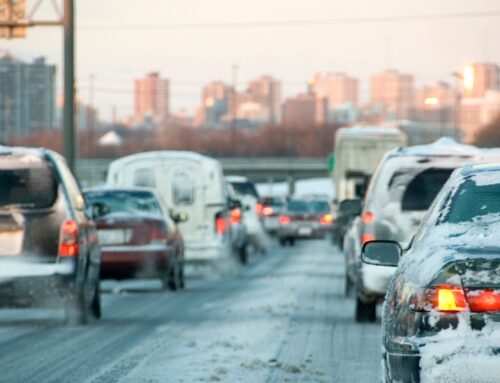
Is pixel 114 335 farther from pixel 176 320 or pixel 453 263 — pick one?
pixel 453 263

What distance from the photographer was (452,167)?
54.6ft

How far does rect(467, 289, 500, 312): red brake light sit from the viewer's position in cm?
719

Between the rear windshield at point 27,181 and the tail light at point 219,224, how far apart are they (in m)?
12.9

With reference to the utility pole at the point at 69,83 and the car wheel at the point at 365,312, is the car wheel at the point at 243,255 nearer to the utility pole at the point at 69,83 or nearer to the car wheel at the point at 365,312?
the utility pole at the point at 69,83

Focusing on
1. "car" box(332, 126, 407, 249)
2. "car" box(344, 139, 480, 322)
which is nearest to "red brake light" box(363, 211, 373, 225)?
"car" box(344, 139, 480, 322)

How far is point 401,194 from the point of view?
16625 millimetres

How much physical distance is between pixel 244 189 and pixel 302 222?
32.2ft

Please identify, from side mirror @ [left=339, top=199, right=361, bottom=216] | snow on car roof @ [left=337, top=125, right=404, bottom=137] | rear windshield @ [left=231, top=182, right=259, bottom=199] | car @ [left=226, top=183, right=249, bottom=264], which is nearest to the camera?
side mirror @ [left=339, top=199, right=361, bottom=216]

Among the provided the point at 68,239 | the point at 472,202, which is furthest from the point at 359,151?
the point at 472,202

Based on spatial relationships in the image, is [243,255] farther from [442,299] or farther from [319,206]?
[442,299]

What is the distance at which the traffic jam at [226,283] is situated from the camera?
734 cm

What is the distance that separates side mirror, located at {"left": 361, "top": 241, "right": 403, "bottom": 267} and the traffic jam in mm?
11

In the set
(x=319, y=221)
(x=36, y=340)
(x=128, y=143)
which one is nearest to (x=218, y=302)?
(x=36, y=340)

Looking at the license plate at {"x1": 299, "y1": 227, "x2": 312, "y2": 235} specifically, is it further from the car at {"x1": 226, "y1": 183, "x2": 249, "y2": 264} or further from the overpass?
the overpass
